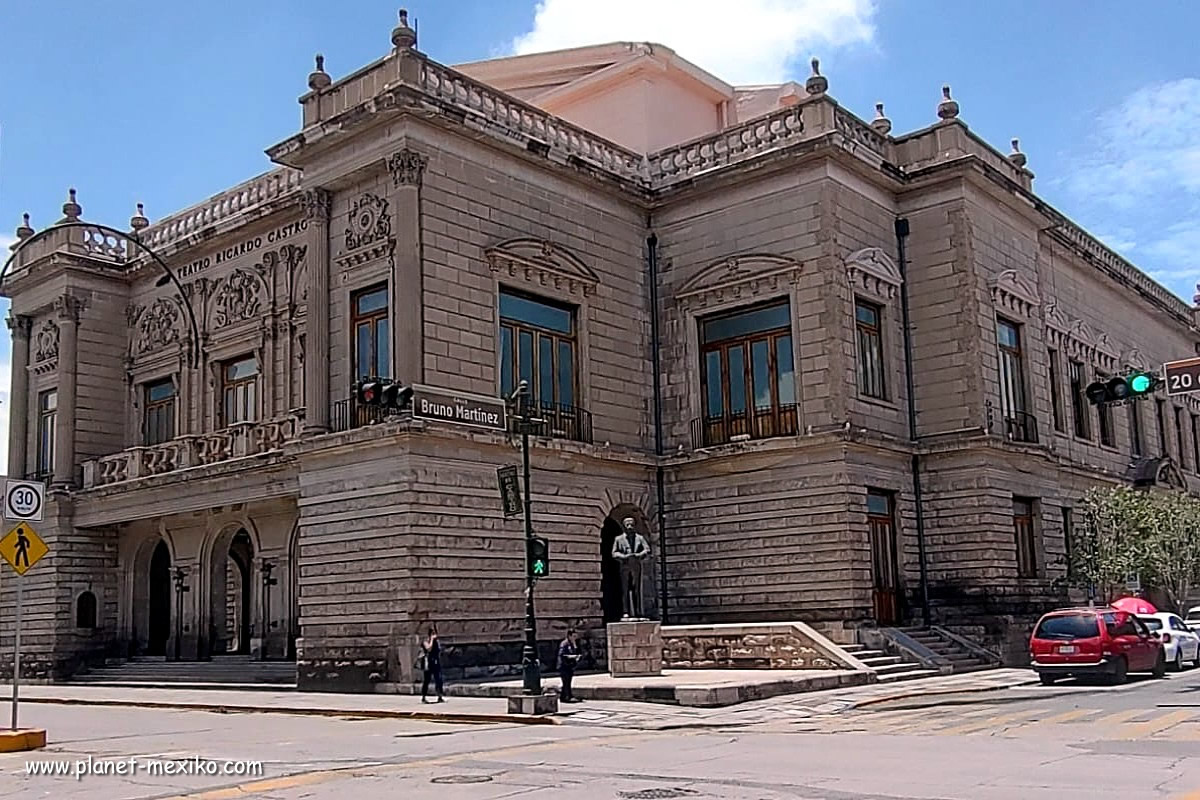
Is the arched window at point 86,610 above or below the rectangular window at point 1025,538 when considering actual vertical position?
below

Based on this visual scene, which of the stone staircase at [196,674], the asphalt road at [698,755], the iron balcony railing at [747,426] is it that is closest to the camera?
the asphalt road at [698,755]

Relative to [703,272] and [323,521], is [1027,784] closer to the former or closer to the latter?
[323,521]

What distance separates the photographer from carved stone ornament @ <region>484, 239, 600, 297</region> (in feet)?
101

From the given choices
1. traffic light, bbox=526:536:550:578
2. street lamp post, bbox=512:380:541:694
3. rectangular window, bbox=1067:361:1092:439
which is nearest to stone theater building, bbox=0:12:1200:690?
rectangular window, bbox=1067:361:1092:439

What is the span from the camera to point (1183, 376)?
2223 centimetres

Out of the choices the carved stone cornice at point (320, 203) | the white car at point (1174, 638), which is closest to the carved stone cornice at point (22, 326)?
the carved stone cornice at point (320, 203)

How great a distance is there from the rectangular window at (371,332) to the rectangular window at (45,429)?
1457cm

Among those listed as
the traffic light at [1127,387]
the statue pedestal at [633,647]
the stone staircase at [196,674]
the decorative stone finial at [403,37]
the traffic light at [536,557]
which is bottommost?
the stone staircase at [196,674]

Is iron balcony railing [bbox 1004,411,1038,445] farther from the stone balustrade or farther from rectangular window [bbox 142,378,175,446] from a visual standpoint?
rectangular window [bbox 142,378,175,446]

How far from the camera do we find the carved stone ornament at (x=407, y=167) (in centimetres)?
2905

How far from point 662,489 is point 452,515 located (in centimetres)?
740

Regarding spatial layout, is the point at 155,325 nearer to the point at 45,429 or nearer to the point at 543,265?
the point at 45,429

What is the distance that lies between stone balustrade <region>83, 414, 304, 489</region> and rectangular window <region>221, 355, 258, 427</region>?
1.38 metres

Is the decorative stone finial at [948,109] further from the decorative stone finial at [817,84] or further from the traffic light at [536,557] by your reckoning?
the traffic light at [536,557]
